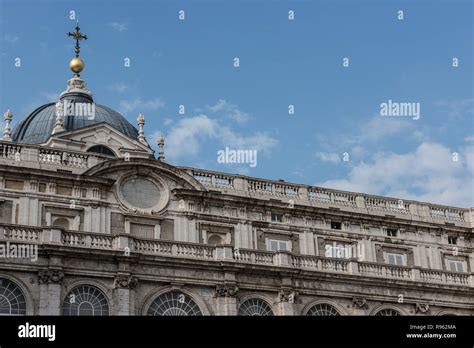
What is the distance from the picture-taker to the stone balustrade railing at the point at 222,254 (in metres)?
39.5

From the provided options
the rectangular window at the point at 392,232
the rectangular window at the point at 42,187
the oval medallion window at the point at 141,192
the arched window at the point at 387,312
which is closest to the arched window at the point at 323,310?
the arched window at the point at 387,312

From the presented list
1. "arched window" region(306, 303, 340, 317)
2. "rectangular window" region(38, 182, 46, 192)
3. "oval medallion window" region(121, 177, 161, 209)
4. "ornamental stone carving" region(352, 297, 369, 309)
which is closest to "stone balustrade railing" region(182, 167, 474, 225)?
"oval medallion window" region(121, 177, 161, 209)

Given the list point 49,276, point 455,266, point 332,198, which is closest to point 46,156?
point 49,276

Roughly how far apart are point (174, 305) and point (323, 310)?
24.6ft

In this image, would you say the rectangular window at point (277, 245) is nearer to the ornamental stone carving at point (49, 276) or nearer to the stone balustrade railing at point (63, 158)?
the stone balustrade railing at point (63, 158)

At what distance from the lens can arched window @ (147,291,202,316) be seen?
133ft

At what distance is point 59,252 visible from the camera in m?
39.2

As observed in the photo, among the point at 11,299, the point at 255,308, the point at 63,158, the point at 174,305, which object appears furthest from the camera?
the point at 63,158

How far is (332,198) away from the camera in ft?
169

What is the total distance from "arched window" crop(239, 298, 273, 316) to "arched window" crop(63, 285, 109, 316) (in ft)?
21.3

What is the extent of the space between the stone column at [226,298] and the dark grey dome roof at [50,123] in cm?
1835

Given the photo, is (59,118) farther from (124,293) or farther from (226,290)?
(226,290)
